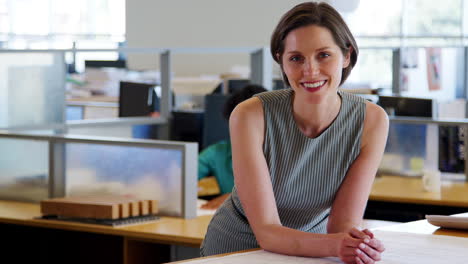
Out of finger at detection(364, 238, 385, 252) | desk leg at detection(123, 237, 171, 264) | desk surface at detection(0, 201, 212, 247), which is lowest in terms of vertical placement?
desk leg at detection(123, 237, 171, 264)

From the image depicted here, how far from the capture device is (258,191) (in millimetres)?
A: 1799

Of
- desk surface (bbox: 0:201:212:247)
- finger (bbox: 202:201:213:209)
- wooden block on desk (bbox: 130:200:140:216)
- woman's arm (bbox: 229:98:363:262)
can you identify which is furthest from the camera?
finger (bbox: 202:201:213:209)

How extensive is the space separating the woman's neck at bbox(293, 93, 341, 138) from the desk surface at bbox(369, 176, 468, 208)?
2.10 metres

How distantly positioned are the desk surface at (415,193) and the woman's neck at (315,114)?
2.10 m

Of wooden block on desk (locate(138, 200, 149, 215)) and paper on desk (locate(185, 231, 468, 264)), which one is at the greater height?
paper on desk (locate(185, 231, 468, 264))

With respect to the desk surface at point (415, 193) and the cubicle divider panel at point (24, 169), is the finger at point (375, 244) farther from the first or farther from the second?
the cubicle divider panel at point (24, 169)

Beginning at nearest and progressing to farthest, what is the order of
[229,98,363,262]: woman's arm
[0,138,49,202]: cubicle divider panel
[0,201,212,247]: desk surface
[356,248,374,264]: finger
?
[356,248,374,264]: finger
[229,98,363,262]: woman's arm
[0,201,212,247]: desk surface
[0,138,49,202]: cubicle divider panel

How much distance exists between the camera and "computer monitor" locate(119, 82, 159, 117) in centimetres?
574

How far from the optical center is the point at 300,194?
190 centimetres

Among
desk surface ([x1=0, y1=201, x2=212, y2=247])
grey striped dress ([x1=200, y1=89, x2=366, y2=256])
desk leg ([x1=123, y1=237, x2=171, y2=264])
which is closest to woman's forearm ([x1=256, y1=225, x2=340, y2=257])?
grey striped dress ([x1=200, y1=89, x2=366, y2=256])

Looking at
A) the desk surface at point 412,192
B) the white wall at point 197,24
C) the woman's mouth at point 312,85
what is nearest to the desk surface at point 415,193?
the desk surface at point 412,192

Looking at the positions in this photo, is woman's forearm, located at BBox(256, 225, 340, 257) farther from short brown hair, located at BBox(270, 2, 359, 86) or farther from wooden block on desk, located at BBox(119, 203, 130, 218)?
wooden block on desk, located at BBox(119, 203, 130, 218)

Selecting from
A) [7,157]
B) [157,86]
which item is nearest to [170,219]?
[7,157]

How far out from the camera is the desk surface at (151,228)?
298cm
